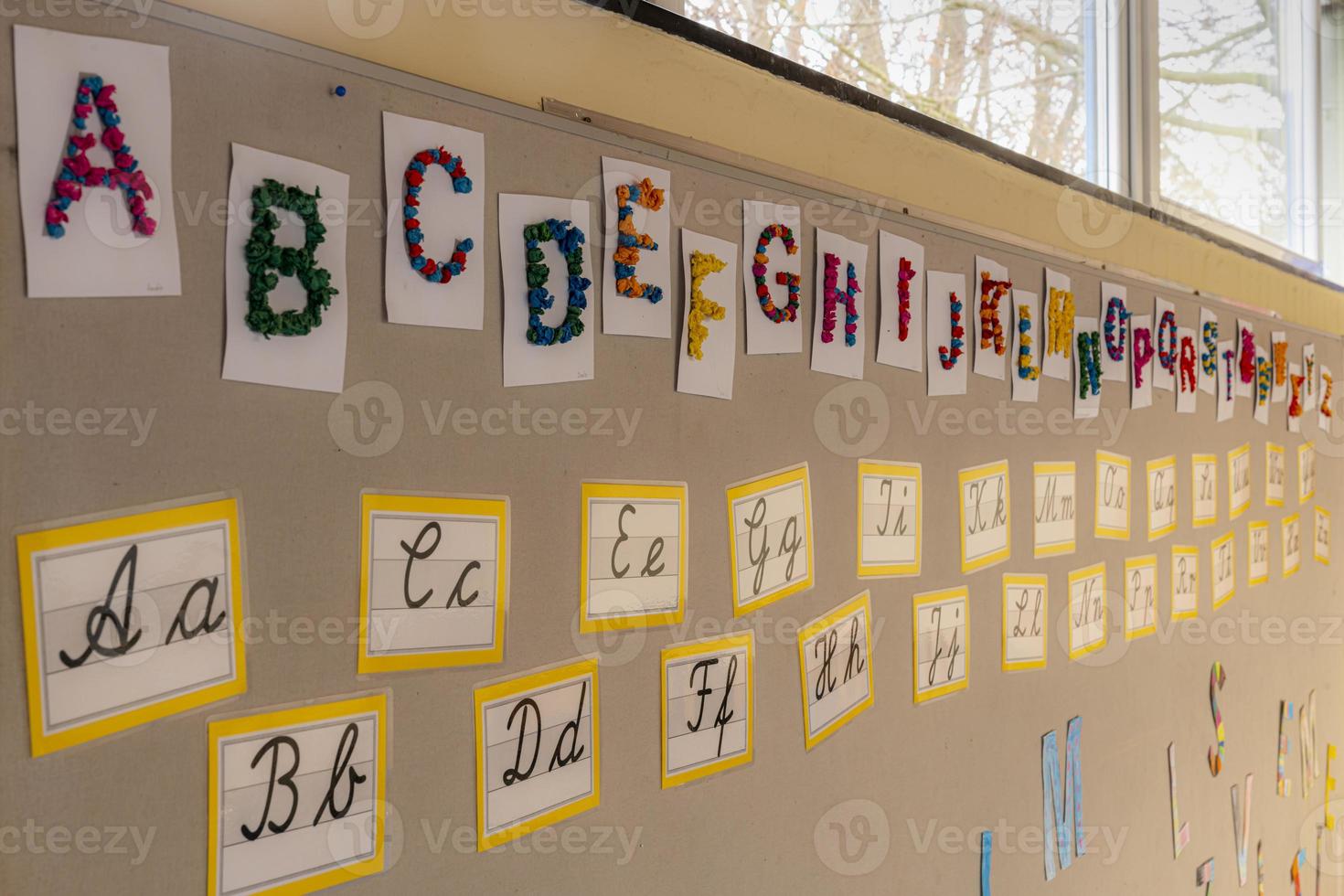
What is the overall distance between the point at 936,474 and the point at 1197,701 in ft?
2.76

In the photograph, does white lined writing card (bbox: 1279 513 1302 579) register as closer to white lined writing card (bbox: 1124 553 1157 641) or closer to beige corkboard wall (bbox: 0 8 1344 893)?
white lined writing card (bbox: 1124 553 1157 641)

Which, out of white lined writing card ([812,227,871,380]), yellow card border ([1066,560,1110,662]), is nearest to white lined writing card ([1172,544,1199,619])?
yellow card border ([1066,560,1110,662])

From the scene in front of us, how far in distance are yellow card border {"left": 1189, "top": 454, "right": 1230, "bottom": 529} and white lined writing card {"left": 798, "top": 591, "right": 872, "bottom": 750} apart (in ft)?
2.80

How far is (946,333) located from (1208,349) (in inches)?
30.8

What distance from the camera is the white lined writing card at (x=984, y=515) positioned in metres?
1.03

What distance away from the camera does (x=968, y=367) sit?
40.7 inches

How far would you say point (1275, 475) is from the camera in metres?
1.78

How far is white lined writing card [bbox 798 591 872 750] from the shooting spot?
0.84 meters

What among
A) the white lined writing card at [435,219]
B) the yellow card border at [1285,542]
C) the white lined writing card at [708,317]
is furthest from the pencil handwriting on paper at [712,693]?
the yellow card border at [1285,542]

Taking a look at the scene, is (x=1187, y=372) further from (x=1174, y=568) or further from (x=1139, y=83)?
(x=1139, y=83)

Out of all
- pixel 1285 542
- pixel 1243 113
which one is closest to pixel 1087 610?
pixel 1285 542

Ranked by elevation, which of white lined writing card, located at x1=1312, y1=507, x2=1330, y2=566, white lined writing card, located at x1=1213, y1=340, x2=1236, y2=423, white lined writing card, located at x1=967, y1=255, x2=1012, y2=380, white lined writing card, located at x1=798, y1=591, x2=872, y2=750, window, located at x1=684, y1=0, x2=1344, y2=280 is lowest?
white lined writing card, located at x1=1312, y1=507, x2=1330, y2=566

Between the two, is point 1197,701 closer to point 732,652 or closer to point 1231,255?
point 1231,255

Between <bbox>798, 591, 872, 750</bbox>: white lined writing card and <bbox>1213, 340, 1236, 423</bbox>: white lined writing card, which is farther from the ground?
<bbox>1213, 340, 1236, 423</bbox>: white lined writing card
